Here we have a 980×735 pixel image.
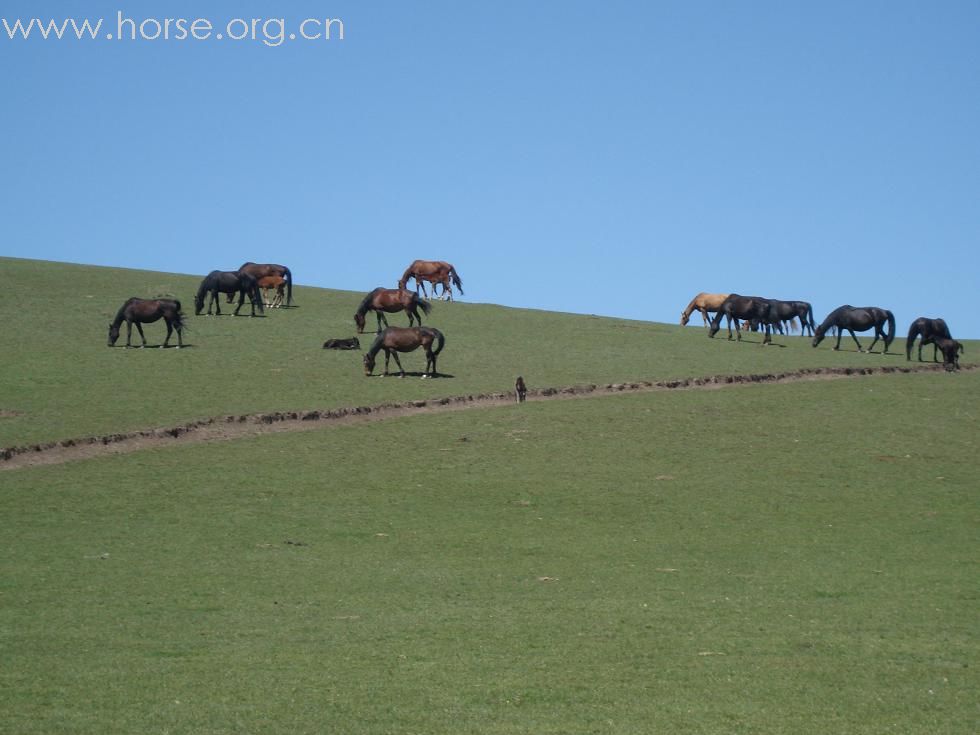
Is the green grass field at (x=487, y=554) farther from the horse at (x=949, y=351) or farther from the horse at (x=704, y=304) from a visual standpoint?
the horse at (x=704, y=304)

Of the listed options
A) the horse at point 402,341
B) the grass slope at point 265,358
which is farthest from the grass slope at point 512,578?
the horse at point 402,341

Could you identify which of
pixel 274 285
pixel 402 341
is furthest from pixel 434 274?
pixel 402 341

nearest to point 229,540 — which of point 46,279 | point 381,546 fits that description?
point 381,546

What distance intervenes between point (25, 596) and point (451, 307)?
32.4 m

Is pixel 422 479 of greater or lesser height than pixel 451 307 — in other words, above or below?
below

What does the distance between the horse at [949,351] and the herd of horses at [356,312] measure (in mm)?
14849

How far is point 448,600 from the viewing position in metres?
14.9

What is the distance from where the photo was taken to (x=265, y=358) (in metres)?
33.7

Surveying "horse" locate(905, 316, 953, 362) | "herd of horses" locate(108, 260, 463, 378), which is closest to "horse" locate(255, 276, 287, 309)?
"herd of horses" locate(108, 260, 463, 378)

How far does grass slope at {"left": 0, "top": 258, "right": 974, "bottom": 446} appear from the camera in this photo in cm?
2750

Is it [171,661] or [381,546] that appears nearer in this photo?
[171,661]

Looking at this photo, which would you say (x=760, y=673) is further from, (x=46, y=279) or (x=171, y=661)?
(x=46, y=279)

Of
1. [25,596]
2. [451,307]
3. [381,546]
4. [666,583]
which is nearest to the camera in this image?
[25,596]

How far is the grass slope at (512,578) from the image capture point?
34.9 ft
